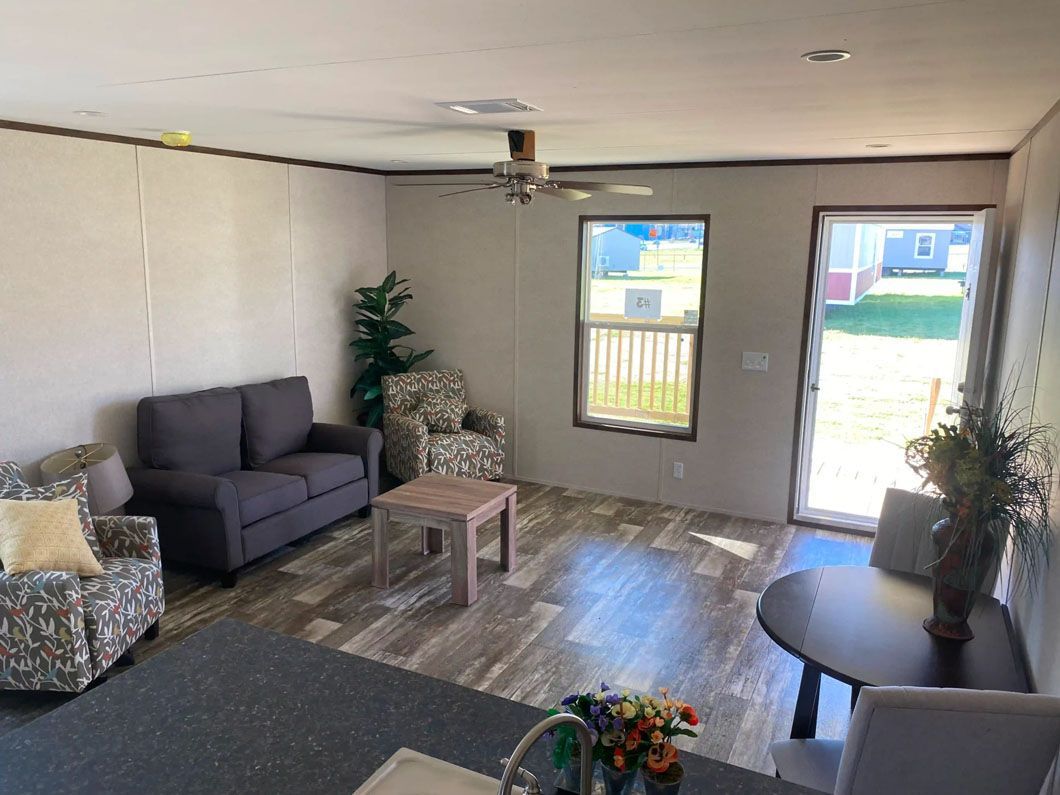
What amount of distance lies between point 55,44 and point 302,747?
1.99 metres

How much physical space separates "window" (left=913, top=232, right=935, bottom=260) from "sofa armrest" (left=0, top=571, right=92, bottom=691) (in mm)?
4974

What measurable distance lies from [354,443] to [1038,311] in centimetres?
394

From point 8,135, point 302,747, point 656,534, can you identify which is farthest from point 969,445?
point 8,135

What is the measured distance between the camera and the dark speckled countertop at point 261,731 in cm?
138

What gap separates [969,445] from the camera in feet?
7.25

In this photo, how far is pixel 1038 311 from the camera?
2883 mm

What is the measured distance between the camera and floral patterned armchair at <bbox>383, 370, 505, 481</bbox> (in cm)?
554

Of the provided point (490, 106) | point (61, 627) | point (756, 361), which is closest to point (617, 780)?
point (490, 106)

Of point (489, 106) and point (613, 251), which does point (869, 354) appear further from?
point (489, 106)

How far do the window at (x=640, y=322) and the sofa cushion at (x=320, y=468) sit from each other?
1811mm

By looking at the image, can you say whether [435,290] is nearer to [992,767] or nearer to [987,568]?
[987,568]

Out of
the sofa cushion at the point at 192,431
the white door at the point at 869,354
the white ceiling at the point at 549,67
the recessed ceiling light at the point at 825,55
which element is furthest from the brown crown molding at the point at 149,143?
the recessed ceiling light at the point at 825,55

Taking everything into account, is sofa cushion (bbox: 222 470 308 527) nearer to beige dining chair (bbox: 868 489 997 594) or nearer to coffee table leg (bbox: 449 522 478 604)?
coffee table leg (bbox: 449 522 478 604)

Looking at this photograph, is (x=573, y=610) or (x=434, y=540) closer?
(x=573, y=610)
